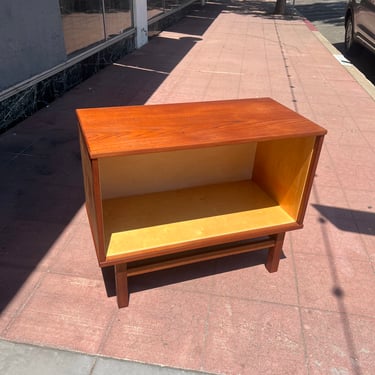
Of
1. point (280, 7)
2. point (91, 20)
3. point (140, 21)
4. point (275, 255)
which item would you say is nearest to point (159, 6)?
point (140, 21)

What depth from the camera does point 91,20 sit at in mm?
7375

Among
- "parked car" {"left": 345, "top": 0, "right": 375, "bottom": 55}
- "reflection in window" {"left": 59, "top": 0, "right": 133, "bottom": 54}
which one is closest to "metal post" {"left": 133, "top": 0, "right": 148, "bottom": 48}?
"reflection in window" {"left": 59, "top": 0, "right": 133, "bottom": 54}

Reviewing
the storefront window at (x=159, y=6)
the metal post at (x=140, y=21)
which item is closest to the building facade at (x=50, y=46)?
the metal post at (x=140, y=21)

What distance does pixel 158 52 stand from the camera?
1005 cm

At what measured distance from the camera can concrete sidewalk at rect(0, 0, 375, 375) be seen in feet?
7.32

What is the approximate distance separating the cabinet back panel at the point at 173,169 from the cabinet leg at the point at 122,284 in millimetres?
571

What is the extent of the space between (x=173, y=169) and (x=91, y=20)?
19.2 ft

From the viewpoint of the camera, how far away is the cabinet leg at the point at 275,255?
108 inches

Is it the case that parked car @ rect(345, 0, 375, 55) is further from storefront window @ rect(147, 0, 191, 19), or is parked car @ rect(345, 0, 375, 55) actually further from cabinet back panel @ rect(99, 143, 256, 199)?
cabinet back panel @ rect(99, 143, 256, 199)

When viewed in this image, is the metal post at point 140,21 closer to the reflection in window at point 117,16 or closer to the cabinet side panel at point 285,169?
the reflection in window at point 117,16

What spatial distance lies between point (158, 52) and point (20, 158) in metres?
6.72

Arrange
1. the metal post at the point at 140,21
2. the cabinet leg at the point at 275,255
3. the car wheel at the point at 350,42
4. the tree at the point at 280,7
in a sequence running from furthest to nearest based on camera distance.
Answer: the tree at the point at 280,7, the car wheel at the point at 350,42, the metal post at the point at 140,21, the cabinet leg at the point at 275,255

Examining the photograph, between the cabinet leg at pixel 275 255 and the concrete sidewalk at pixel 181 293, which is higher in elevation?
the cabinet leg at pixel 275 255

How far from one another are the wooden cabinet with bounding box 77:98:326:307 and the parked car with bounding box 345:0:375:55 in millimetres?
7109
